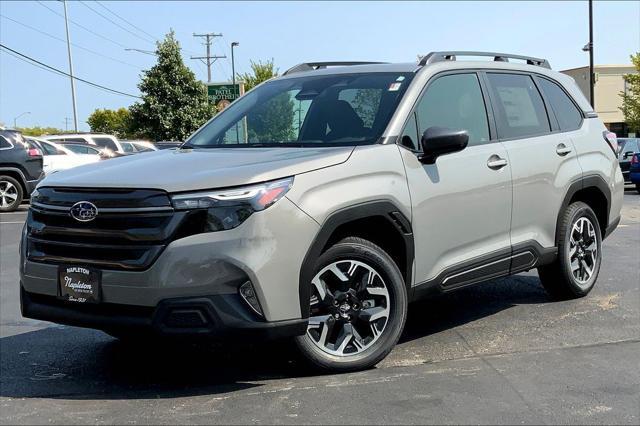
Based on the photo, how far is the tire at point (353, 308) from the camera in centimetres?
397

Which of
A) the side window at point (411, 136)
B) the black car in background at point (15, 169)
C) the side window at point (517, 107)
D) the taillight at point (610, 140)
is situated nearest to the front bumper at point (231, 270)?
the side window at point (411, 136)

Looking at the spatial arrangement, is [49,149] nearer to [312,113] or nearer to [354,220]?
[312,113]

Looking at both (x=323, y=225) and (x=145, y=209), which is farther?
(x=323, y=225)

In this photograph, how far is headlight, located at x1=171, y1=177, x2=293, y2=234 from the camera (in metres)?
3.51

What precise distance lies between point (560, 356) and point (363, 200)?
166 cm

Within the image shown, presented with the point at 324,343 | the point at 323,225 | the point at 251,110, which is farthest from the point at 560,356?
the point at 251,110

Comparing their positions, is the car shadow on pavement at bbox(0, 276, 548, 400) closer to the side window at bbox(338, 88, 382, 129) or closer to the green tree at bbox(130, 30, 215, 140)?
the side window at bbox(338, 88, 382, 129)

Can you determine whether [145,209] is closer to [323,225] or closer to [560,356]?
[323,225]

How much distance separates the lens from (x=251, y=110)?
5.13m

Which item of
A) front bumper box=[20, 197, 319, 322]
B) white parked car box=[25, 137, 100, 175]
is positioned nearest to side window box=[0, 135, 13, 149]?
white parked car box=[25, 137, 100, 175]

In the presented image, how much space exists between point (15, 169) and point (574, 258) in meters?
13.1

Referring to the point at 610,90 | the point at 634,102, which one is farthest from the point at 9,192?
the point at 610,90

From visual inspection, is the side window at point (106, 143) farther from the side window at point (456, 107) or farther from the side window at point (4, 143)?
the side window at point (456, 107)

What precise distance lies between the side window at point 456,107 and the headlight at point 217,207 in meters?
1.55
